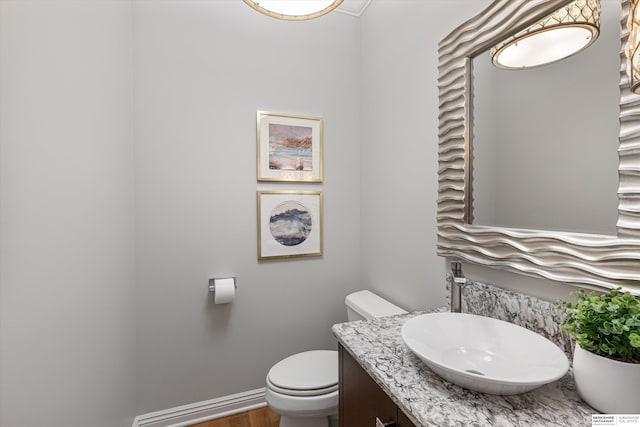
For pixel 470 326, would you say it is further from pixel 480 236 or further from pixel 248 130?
pixel 248 130

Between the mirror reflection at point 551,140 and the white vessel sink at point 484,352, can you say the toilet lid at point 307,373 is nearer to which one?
the white vessel sink at point 484,352

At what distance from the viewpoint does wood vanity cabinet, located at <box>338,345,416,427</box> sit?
2.55ft

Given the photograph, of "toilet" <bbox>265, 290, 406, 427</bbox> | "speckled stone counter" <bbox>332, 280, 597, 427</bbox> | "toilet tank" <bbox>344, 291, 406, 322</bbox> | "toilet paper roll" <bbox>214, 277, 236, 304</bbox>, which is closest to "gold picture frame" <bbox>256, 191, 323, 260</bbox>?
"toilet paper roll" <bbox>214, 277, 236, 304</bbox>

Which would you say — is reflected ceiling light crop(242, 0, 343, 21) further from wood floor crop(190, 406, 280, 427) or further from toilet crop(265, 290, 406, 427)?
wood floor crop(190, 406, 280, 427)

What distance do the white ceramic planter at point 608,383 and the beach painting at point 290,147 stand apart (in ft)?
5.25

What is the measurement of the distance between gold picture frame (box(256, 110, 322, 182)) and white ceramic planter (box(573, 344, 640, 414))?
1570mm

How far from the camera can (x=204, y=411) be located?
1.76 metres

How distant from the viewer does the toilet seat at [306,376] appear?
137cm

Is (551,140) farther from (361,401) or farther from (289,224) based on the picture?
(289,224)

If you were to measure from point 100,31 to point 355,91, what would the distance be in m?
1.47

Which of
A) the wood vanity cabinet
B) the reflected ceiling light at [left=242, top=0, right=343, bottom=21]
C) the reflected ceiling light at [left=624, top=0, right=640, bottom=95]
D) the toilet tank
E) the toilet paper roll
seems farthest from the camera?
the toilet paper roll

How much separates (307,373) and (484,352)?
0.88m

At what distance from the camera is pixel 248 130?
5.95 feet

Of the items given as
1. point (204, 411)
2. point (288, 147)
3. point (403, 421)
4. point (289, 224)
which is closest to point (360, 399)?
point (403, 421)
